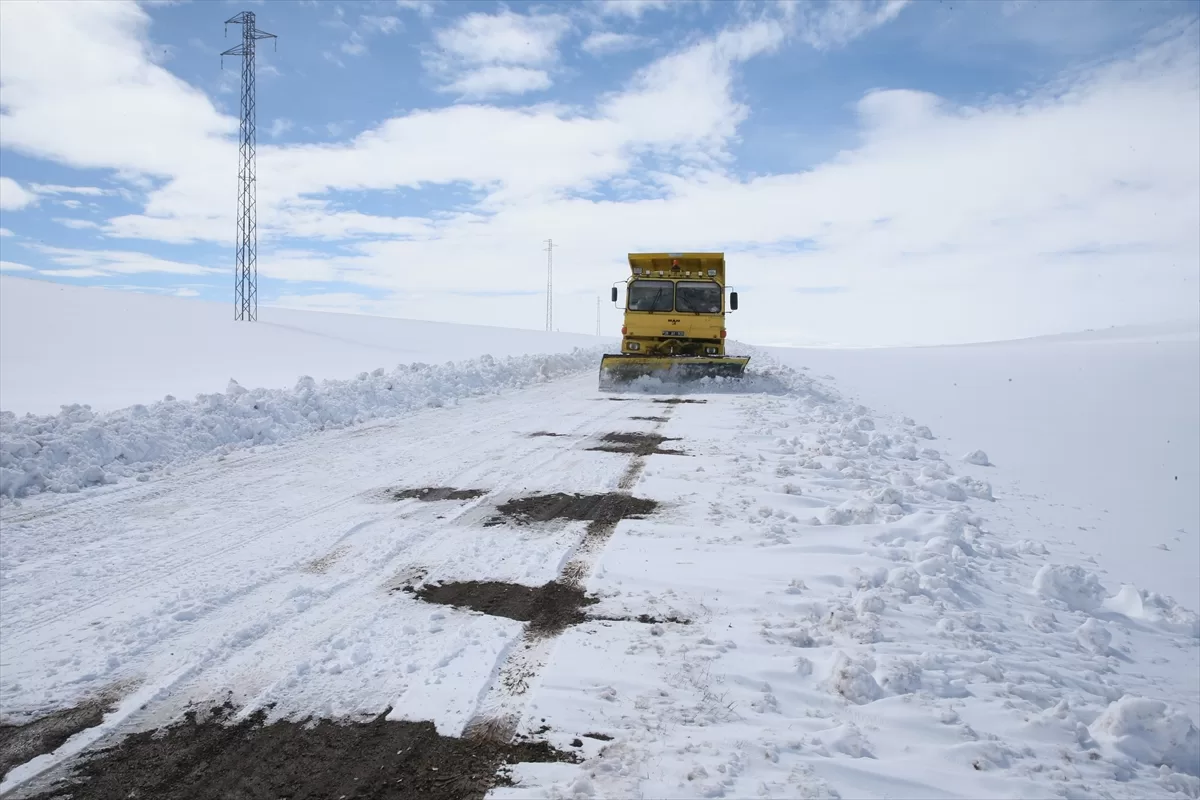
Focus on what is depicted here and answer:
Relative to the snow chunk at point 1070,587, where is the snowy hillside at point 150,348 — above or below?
above

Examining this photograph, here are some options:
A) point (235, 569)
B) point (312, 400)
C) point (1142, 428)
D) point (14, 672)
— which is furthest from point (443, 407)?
point (1142, 428)

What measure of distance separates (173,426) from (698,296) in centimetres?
1224

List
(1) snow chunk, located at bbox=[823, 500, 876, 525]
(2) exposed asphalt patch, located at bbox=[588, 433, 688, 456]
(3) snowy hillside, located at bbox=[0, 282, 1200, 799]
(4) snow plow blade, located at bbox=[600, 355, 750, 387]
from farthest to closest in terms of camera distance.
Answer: (4) snow plow blade, located at bbox=[600, 355, 750, 387] → (2) exposed asphalt patch, located at bbox=[588, 433, 688, 456] → (1) snow chunk, located at bbox=[823, 500, 876, 525] → (3) snowy hillside, located at bbox=[0, 282, 1200, 799]

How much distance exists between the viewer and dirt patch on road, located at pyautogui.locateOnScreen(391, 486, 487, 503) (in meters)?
6.16

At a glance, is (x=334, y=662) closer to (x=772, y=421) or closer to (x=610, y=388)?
(x=772, y=421)

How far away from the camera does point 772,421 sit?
10.8 m

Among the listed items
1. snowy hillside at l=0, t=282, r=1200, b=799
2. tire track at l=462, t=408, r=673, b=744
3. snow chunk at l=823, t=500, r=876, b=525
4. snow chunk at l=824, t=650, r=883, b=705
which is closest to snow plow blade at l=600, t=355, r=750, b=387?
snowy hillside at l=0, t=282, r=1200, b=799

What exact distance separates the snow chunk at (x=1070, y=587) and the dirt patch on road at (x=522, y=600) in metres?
2.78

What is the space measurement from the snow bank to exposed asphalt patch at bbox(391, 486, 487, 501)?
2.79 metres

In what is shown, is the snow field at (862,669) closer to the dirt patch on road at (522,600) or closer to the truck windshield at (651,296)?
the dirt patch on road at (522,600)

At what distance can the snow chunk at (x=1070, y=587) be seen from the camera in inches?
169

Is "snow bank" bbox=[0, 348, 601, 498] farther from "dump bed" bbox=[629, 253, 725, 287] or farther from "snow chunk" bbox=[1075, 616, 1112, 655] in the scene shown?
"snow chunk" bbox=[1075, 616, 1112, 655]

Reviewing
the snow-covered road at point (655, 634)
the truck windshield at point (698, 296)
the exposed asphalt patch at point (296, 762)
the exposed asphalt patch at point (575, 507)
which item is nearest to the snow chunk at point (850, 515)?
the snow-covered road at point (655, 634)

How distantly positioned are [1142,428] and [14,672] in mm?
14377
